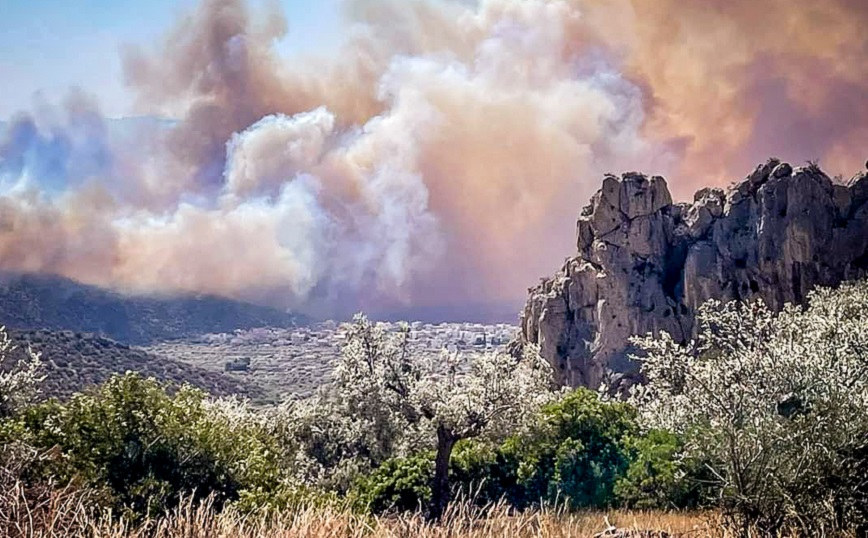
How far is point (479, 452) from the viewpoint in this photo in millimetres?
19344

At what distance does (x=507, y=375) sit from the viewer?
20.7 metres

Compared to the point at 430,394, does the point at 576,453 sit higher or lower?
lower

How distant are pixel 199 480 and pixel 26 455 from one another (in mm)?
3906

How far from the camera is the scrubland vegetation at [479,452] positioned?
809 cm

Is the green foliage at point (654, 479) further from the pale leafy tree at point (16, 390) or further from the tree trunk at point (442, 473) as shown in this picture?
the pale leafy tree at point (16, 390)

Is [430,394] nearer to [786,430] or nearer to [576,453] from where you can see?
[576,453]

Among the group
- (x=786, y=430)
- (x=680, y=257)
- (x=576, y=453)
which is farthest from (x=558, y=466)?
(x=680, y=257)

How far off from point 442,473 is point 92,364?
62.8 meters

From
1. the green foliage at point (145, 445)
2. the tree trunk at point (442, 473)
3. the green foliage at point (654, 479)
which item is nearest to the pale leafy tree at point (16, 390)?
the green foliage at point (145, 445)

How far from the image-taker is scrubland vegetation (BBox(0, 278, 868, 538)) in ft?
26.6

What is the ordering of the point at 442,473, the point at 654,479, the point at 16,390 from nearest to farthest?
the point at 654,479 → the point at 442,473 → the point at 16,390

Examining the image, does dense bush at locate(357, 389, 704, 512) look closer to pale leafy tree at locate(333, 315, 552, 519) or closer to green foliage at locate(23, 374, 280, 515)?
pale leafy tree at locate(333, 315, 552, 519)

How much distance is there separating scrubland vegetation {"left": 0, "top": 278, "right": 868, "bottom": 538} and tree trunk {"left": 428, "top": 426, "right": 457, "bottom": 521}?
5cm

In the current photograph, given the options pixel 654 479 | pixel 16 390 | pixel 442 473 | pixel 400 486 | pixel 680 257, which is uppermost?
pixel 680 257
